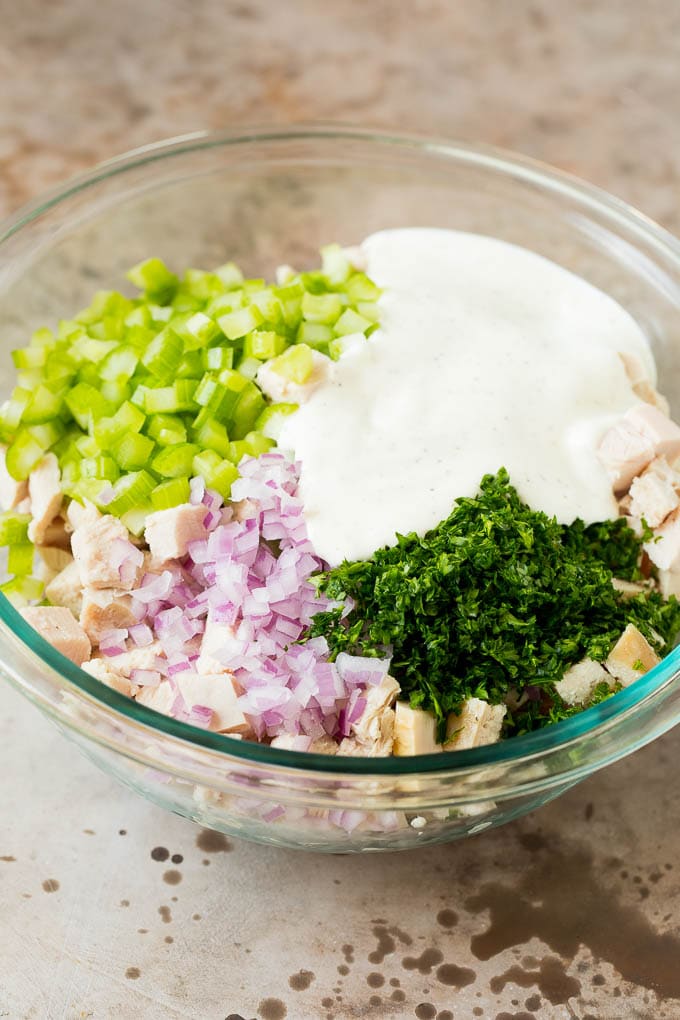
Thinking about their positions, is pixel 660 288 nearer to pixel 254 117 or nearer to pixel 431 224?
pixel 431 224

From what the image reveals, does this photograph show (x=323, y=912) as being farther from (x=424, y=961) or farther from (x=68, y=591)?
(x=68, y=591)

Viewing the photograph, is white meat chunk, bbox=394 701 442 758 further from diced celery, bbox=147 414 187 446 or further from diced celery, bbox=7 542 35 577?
diced celery, bbox=7 542 35 577

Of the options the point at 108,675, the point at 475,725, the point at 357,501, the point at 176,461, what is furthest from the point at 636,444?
the point at 108,675

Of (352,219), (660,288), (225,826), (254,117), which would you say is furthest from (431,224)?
(225,826)

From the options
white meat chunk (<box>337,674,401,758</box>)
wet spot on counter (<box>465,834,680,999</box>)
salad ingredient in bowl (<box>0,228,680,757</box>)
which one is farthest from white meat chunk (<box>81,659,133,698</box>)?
wet spot on counter (<box>465,834,680,999</box>)

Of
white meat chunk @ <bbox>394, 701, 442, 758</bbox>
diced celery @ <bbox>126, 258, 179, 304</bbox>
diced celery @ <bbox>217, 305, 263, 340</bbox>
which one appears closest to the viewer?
white meat chunk @ <bbox>394, 701, 442, 758</bbox>

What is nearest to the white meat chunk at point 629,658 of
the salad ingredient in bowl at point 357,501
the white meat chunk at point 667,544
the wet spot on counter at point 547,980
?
the salad ingredient in bowl at point 357,501
